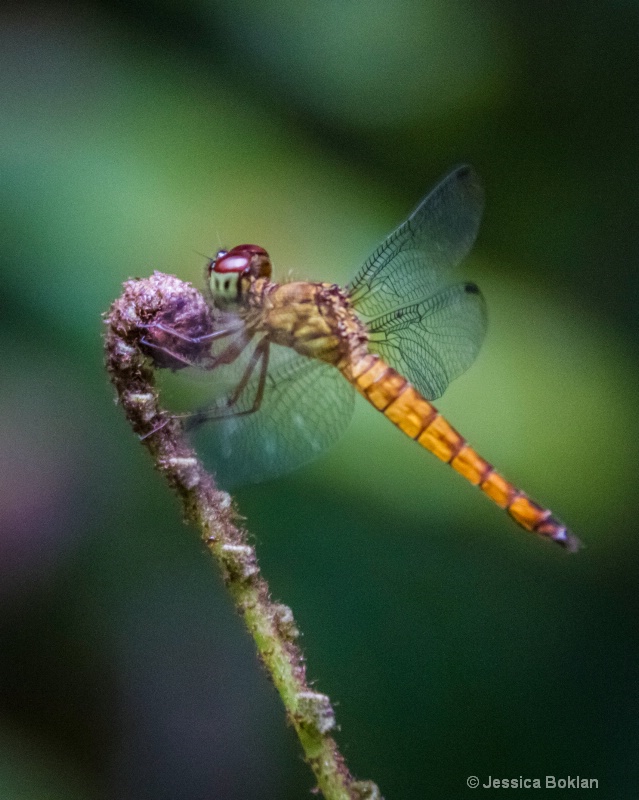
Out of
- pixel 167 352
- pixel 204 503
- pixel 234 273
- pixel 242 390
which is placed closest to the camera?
pixel 204 503

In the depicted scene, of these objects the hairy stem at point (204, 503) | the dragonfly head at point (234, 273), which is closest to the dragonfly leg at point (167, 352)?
the hairy stem at point (204, 503)

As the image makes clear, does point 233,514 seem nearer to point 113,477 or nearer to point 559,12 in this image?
point 113,477

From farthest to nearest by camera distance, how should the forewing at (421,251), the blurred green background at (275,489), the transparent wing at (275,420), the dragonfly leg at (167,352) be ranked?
the blurred green background at (275,489) < the forewing at (421,251) < the transparent wing at (275,420) < the dragonfly leg at (167,352)

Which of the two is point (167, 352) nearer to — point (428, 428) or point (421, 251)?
point (428, 428)

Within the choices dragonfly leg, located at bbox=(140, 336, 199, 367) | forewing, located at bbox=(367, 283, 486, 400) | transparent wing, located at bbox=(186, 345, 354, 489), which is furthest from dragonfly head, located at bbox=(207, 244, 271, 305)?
dragonfly leg, located at bbox=(140, 336, 199, 367)

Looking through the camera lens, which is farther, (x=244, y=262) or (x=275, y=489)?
(x=275, y=489)

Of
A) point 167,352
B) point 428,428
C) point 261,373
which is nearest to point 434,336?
point 428,428

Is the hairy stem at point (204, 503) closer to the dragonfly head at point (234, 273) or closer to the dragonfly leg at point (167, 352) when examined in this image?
the dragonfly leg at point (167, 352)

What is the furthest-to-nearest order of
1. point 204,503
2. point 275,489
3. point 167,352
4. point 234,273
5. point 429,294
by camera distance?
1. point 275,489
2. point 429,294
3. point 234,273
4. point 167,352
5. point 204,503
